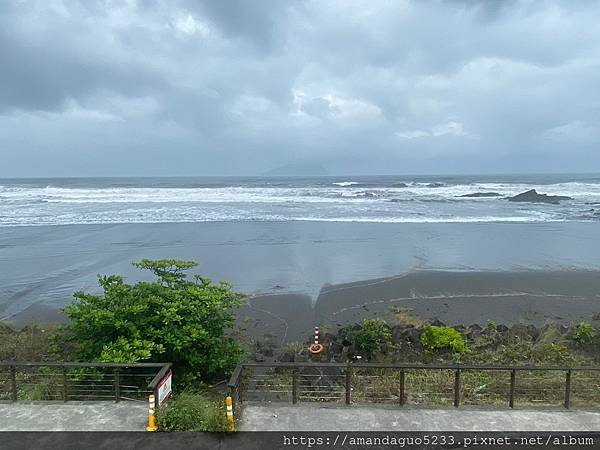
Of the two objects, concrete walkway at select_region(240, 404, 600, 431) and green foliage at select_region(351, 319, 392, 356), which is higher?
concrete walkway at select_region(240, 404, 600, 431)

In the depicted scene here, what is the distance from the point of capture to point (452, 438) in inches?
211

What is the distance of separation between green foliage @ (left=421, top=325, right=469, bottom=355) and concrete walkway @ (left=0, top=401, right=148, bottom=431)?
21.1 ft

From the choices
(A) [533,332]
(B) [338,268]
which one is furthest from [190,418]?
(B) [338,268]

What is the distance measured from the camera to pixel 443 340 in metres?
9.81

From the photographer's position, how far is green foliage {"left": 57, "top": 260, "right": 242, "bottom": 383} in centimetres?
700

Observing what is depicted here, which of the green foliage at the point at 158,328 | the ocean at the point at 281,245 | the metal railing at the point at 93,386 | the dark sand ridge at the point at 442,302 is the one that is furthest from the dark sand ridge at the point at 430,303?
the metal railing at the point at 93,386

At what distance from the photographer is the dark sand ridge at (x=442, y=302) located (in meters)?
12.1

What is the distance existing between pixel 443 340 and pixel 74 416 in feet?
24.8

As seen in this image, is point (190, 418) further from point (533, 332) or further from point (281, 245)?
point (281, 245)

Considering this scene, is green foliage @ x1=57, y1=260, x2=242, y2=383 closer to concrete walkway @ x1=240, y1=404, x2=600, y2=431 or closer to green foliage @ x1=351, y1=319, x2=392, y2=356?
concrete walkway @ x1=240, y1=404, x2=600, y2=431

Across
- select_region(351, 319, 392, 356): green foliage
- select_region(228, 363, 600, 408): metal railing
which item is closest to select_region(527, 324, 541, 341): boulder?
select_region(228, 363, 600, 408): metal railing

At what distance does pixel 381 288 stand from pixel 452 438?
9.95m

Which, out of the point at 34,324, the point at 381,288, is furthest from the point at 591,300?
the point at 34,324

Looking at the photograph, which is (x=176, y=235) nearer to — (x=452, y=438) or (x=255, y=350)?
(x=255, y=350)
